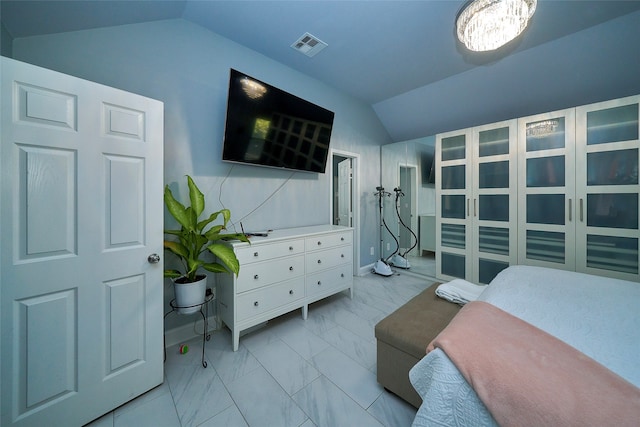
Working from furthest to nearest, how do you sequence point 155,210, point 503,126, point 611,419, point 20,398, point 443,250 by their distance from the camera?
point 443,250 → point 503,126 → point 155,210 → point 20,398 → point 611,419

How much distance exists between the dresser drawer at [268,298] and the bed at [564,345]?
4.58 feet

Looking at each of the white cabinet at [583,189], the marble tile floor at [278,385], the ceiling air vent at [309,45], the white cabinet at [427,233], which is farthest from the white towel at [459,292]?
the ceiling air vent at [309,45]

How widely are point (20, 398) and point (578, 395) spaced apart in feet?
7.57

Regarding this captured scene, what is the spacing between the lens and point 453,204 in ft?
10.8

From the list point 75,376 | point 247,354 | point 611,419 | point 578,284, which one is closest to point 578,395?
point 611,419

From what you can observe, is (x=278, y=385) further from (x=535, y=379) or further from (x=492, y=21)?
(x=492, y=21)

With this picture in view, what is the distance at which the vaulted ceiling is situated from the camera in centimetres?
148

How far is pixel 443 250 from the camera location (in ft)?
11.1

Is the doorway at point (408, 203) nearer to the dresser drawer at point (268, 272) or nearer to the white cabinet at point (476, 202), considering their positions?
the white cabinet at point (476, 202)

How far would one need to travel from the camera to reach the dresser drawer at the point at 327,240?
7.82 ft

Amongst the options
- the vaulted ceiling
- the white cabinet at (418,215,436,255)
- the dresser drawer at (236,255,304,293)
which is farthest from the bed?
the white cabinet at (418,215,436,255)

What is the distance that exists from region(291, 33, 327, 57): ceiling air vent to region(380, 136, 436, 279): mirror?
2146 mm

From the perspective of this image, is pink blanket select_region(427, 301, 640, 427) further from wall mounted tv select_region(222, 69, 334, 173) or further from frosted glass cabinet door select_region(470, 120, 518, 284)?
frosted glass cabinet door select_region(470, 120, 518, 284)

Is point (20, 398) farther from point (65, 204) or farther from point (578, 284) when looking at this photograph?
point (578, 284)
